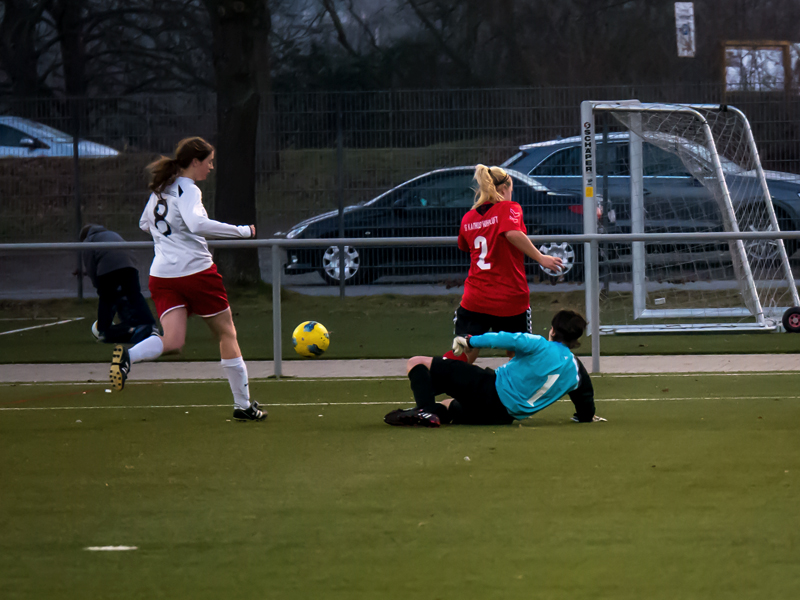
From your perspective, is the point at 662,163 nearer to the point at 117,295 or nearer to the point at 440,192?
the point at 440,192

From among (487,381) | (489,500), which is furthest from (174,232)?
(489,500)

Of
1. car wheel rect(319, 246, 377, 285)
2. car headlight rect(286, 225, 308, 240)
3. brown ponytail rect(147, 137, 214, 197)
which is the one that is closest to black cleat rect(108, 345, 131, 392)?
brown ponytail rect(147, 137, 214, 197)

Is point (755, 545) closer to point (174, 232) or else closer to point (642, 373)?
point (174, 232)

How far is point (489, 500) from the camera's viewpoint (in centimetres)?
494

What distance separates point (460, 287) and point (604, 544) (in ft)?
23.1

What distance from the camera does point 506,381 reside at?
6621 millimetres

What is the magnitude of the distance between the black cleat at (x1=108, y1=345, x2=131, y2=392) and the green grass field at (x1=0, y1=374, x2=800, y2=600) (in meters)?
0.33

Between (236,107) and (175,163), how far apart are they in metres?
10.5

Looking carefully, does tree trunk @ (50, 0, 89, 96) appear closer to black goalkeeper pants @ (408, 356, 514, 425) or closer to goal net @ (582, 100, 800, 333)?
goal net @ (582, 100, 800, 333)

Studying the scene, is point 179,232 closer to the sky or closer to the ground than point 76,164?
closer to the ground

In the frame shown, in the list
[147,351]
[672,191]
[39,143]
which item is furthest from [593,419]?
[39,143]

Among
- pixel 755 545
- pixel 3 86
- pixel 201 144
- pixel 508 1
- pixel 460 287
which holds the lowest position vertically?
pixel 755 545

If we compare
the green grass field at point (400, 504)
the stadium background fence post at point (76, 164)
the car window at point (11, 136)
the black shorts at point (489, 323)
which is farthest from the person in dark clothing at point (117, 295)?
the car window at point (11, 136)

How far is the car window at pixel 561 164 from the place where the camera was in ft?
49.8
